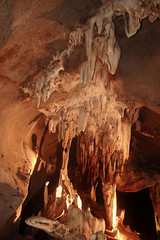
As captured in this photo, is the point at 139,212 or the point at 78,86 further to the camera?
the point at 139,212

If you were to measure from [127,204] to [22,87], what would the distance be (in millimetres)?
8930

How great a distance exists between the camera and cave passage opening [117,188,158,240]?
32.4ft

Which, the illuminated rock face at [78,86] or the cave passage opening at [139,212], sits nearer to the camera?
the illuminated rock face at [78,86]

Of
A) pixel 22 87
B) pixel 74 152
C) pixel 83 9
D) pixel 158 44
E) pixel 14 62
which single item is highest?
pixel 83 9

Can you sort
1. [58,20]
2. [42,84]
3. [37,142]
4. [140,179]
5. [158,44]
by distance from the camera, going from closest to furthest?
[58,20] → [158,44] → [42,84] → [37,142] → [140,179]

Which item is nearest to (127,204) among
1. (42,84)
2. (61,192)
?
(61,192)

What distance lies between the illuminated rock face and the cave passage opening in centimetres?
308

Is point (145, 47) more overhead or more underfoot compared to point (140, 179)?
more overhead

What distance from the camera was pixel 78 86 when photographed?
16.0 ft

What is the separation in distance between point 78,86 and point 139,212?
8393mm

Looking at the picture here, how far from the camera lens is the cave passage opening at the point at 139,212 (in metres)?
9.87

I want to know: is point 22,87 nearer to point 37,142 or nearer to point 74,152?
point 37,142

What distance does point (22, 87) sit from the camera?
4.41m

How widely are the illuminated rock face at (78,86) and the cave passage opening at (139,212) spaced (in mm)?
3084
